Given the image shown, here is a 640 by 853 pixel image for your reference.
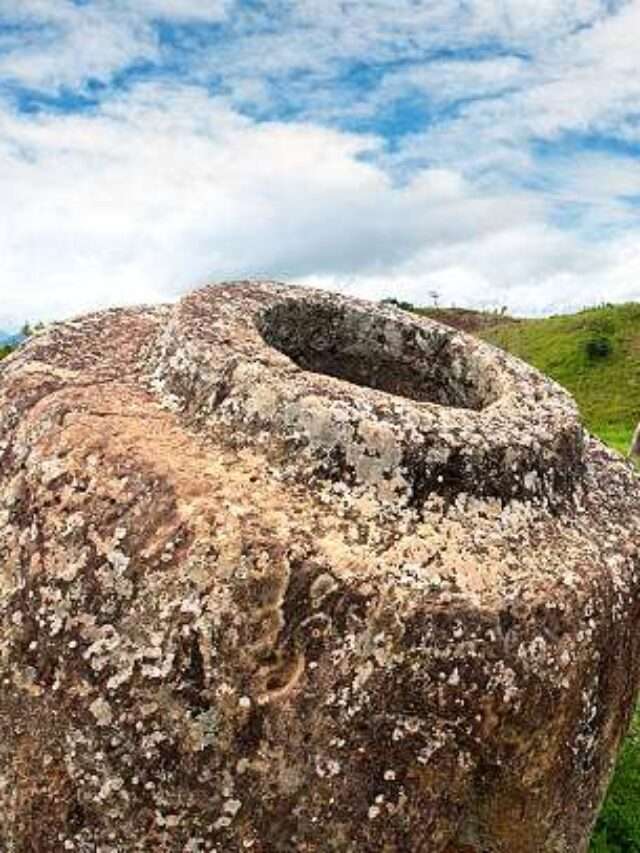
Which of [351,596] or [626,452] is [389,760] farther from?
[626,452]

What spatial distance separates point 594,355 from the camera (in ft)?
160

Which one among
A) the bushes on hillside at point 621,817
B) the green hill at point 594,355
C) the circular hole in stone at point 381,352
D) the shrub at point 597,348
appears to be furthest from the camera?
the shrub at point 597,348

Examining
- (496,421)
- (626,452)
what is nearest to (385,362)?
(496,421)

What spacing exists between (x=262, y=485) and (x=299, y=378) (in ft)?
3.43

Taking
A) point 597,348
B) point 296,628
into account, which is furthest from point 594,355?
point 296,628

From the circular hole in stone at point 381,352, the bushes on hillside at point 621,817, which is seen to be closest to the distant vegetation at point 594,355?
the bushes on hillside at point 621,817

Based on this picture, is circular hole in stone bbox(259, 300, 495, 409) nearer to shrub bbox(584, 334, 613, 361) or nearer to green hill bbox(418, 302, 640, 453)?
green hill bbox(418, 302, 640, 453)

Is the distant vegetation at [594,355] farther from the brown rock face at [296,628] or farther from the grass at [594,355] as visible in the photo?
the brown rock face at [296,628]

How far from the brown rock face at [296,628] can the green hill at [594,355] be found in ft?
98.9

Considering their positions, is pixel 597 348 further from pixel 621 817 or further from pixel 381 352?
pixel 381 352

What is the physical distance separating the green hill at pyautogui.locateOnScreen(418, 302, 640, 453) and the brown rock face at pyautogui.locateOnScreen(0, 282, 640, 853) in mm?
30159

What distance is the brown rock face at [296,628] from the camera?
24.1 feet

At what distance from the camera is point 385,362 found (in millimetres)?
11883

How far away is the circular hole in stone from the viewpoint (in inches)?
455
